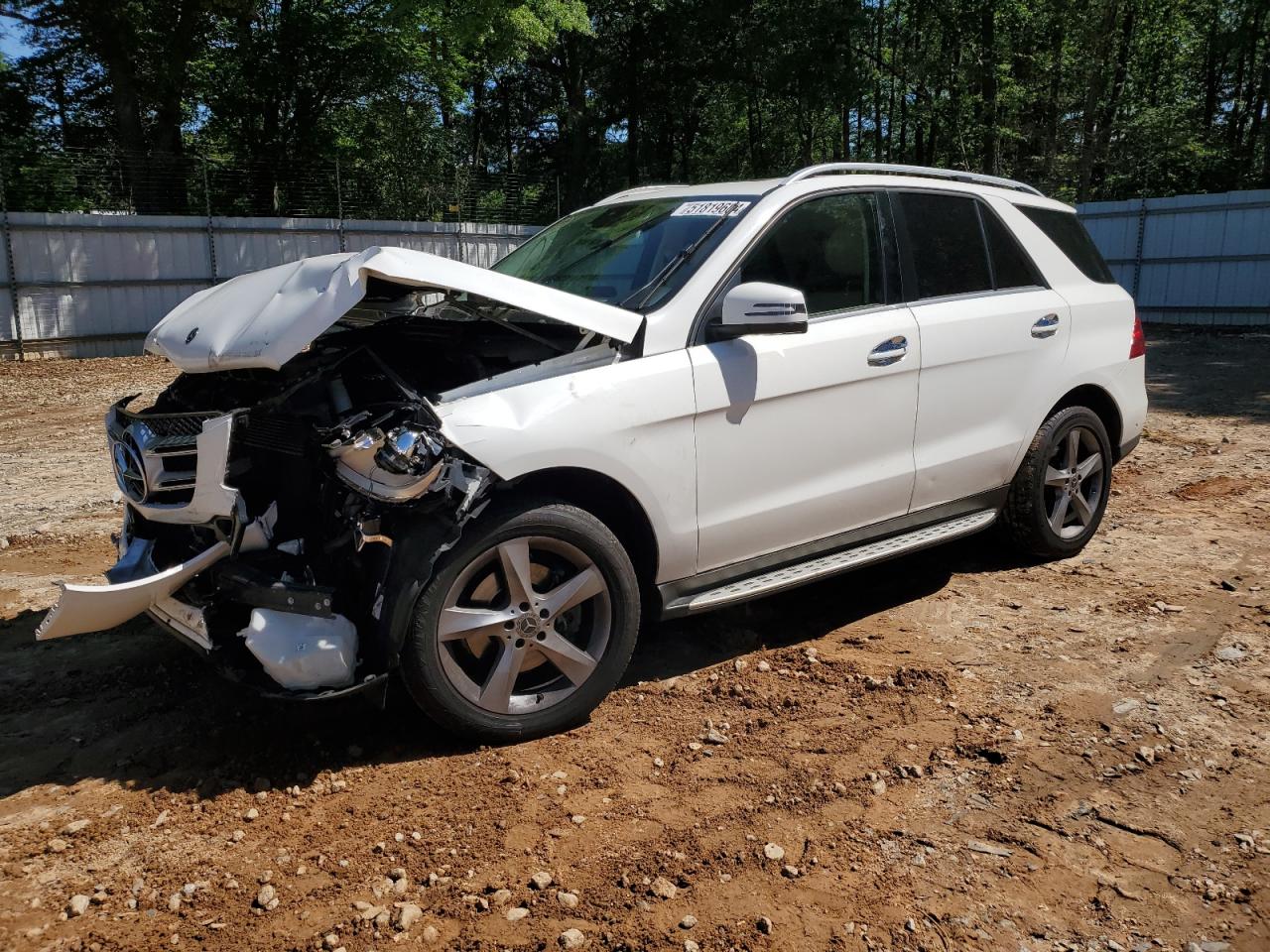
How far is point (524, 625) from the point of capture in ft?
11.1

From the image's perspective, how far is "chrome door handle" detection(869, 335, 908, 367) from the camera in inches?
166

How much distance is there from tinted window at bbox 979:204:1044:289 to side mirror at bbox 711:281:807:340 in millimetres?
1726

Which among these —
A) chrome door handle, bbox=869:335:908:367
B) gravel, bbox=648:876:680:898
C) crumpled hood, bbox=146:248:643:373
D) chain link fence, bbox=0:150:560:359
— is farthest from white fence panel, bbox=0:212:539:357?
gravel, bbox=648:876:680:898

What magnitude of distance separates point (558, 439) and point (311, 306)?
901 millimetres

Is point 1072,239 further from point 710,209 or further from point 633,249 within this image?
point 633,249

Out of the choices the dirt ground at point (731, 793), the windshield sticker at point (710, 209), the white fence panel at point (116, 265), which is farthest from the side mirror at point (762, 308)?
the white fence panel at point (116, 265)

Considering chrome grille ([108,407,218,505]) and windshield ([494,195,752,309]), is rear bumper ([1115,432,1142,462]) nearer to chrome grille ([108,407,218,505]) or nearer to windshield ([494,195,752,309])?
windshield ([494,195,752,309])

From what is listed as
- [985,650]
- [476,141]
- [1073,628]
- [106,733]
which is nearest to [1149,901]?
[985,650]

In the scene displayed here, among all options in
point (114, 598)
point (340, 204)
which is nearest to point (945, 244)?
point (114, 598)

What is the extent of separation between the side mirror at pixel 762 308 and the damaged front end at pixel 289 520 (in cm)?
111

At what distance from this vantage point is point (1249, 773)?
131 inches

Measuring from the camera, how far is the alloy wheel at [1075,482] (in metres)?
5.20

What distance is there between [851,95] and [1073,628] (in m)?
25.2

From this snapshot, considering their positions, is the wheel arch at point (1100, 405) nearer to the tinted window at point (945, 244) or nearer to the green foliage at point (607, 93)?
the tinted window at point (945, 244)
